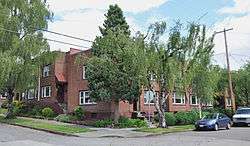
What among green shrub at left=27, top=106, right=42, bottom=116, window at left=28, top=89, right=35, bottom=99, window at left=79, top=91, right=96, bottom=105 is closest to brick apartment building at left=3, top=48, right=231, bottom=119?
window at left=79, top=91, right=96, bottom=105

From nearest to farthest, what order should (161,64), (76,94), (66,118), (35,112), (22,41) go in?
(161,64) → (22,41) → (66,118) → (76,94) → (35,112)

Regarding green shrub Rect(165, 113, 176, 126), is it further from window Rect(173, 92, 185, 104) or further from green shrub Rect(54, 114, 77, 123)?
window Rect(173, 92, 185, 104)

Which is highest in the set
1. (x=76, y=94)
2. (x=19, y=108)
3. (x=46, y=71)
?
(x=46, y=71)

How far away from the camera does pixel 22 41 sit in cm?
3488

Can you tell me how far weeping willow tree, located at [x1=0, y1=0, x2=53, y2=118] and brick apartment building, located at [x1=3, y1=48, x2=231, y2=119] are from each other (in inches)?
157

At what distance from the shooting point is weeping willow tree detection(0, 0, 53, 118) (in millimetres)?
34500

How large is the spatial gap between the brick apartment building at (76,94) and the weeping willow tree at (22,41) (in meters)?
3.98

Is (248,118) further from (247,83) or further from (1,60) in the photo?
(1,60)

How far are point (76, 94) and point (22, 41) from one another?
30.1 ft

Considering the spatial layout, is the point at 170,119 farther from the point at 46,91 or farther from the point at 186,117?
the point at 46,91

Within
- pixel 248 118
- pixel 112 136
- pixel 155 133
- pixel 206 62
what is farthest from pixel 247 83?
pixel 112 136

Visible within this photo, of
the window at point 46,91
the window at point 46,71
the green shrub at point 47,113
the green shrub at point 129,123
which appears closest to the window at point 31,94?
the window at point 46,91

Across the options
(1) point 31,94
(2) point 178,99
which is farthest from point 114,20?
(1) point 31,94

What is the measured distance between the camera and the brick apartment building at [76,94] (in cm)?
3775
